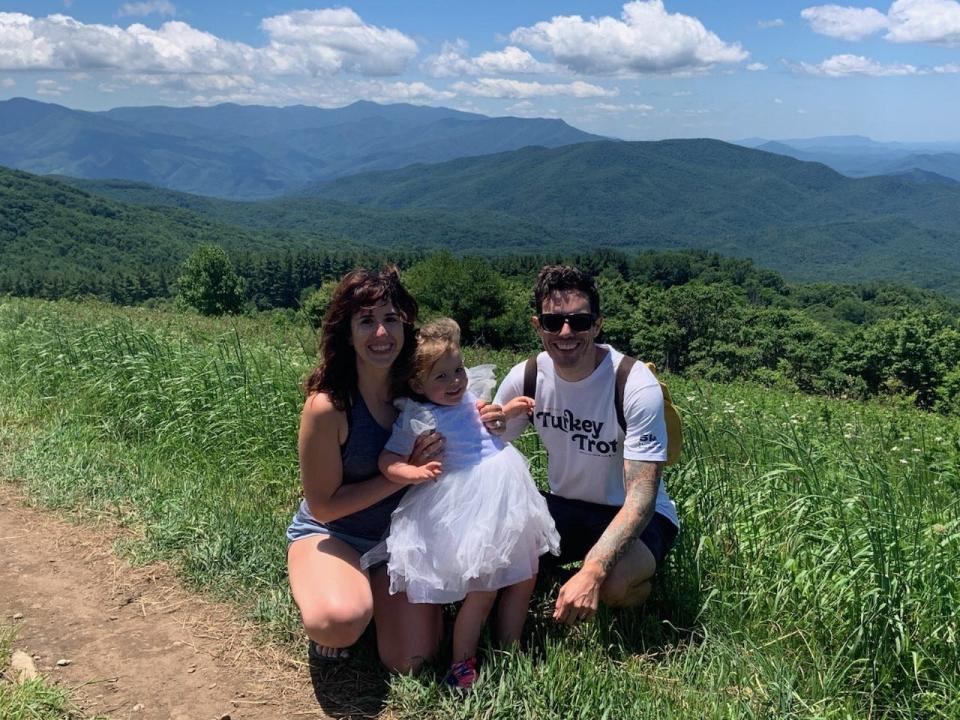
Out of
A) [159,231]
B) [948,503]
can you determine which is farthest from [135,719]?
[159,231]

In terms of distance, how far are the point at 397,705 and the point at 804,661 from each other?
4.55 ft

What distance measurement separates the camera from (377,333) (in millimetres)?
2676

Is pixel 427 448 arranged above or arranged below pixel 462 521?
above

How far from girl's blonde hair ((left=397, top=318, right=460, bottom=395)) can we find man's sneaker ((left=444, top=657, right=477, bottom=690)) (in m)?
1.00

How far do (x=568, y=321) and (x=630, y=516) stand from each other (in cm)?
74

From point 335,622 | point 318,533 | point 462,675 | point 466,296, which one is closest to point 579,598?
point 462,675

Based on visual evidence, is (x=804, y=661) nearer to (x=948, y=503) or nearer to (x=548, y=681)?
(x=548, y=681)

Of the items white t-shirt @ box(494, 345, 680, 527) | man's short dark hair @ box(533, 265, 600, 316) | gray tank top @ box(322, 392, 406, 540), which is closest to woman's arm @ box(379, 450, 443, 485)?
gray tank top @ box(322, 392, 406, 540)

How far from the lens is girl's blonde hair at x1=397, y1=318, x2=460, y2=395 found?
2.67 m

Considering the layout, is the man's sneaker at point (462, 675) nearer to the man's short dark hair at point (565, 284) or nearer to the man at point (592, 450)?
the man at point (592, 450)

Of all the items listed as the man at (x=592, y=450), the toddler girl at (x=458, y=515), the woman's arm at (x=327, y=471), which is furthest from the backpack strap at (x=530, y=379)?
the woman's arm at (x=327, y=471)

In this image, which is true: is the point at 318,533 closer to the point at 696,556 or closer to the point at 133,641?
the point at 133,641

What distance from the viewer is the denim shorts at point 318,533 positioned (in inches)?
114

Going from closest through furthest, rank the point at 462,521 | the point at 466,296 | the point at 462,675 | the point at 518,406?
the point at 462,675
the point at 462,521
the point at 518,406
the point at 466,296
